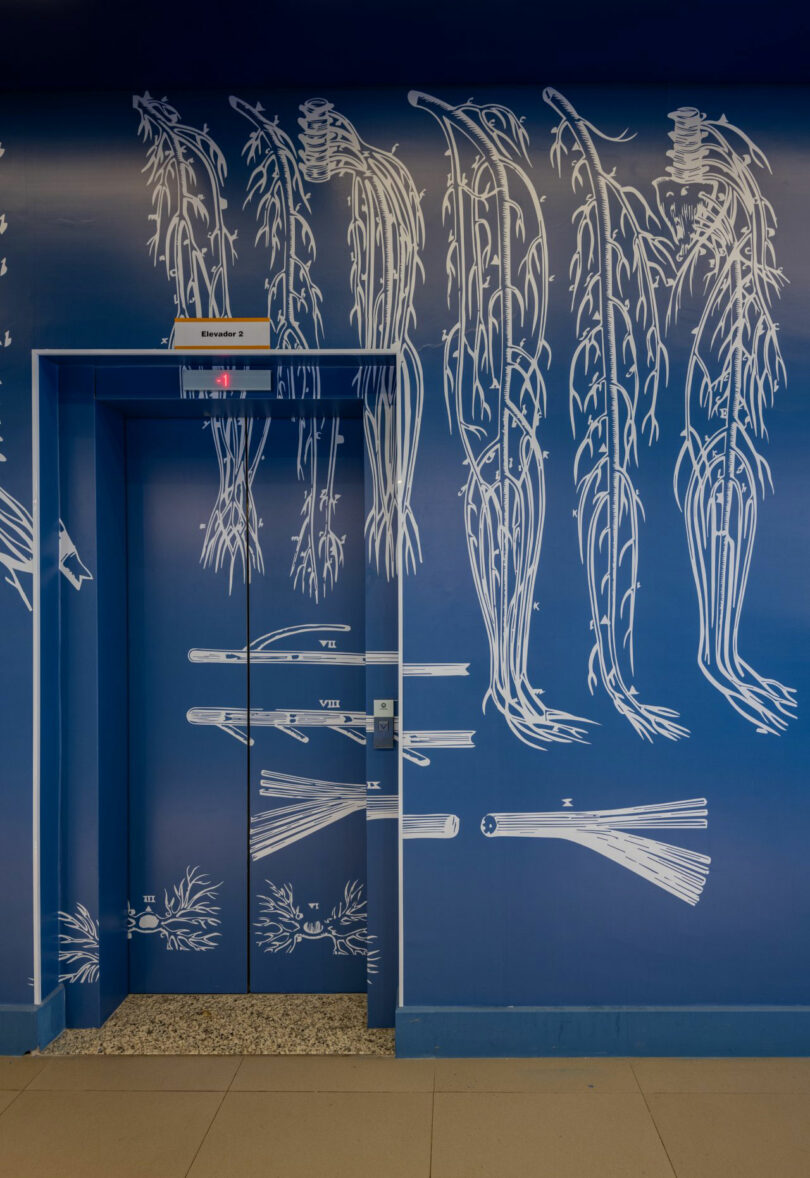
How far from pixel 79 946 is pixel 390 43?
10.9 feet

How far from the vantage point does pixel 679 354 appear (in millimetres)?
2662

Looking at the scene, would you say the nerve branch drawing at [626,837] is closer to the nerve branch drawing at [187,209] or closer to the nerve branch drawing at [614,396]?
the nerve branch drawing at [614,396]

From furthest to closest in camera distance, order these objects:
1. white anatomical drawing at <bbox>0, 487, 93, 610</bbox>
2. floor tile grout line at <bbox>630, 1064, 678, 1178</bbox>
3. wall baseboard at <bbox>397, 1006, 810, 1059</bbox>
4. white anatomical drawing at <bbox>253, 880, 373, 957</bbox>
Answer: white anatomical drawing at <bbox>253, 880, 373, 957</bbox>, white anatomical drawing at <bbox>0, 487, 93, 610</bbox>, wall baseboard at <bbox>397, 1006, 810, 1059</bbox>, floor tile grout line at <bbox>630, 1064, 678, 1178</bbox>

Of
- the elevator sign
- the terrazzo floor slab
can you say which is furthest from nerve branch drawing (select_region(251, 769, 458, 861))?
the elevator sign

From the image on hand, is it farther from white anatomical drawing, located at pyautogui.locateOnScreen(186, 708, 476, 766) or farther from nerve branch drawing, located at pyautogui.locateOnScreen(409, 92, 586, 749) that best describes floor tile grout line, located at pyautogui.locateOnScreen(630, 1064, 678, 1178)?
white anatomical drawing, located at pyautogui.locateOnScreen(186, 708, 476, 766)

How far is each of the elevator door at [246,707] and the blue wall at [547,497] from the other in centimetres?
47

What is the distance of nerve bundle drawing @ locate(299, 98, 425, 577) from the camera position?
2646 mm

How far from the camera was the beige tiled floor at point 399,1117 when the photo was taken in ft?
6.95

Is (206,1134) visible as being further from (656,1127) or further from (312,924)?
(656,1127)

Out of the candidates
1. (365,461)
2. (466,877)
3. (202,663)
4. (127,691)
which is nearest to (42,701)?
(127,691)

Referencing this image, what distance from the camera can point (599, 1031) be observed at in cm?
261

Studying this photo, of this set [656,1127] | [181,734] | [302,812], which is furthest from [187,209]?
[656,1127]

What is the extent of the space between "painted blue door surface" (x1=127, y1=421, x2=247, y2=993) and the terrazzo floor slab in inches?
3.9

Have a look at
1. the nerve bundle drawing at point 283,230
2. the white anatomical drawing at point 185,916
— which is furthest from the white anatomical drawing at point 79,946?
the nerve bundle drawing at point 283,230
